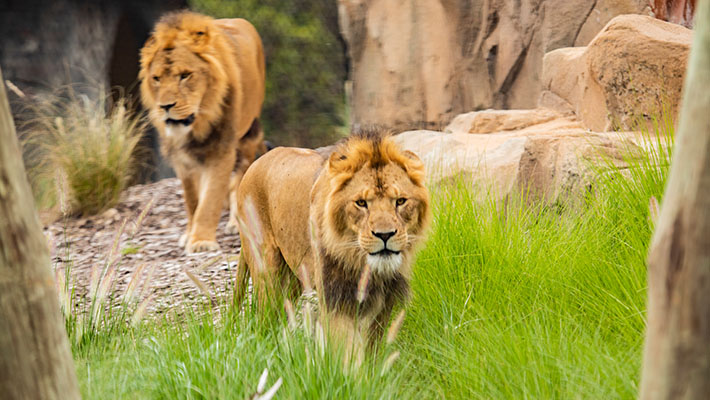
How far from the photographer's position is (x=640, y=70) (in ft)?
17.6

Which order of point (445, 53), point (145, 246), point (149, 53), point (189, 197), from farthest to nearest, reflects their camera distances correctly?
point (445, 53) → point (145, 246) → point (189, 197) → point (149, 53)

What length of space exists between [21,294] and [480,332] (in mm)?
1757

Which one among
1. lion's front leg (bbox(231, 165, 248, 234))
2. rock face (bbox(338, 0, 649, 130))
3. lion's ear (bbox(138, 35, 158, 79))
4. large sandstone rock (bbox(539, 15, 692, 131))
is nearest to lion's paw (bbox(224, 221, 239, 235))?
A: lion's front leg (bbox(231, 165, 248, 234))

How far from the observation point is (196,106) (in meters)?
6.71

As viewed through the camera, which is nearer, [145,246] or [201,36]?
[201,36]

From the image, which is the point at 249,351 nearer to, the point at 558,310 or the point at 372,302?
the point at 372,302

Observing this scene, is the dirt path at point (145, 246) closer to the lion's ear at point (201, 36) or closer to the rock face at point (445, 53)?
the lion's ear at point (201, 36)

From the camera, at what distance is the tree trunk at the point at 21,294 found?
195 cm

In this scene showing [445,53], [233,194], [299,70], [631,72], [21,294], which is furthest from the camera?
[299,70]

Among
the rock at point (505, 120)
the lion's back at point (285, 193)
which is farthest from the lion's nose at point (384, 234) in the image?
the rock at point (505, 120)

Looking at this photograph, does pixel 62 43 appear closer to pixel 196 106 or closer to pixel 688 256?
pixel 196 106

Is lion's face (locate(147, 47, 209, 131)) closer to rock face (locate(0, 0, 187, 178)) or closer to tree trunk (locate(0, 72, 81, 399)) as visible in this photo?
rock face (locate(0, 0, 187, 178))

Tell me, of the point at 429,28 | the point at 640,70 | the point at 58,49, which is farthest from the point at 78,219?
the point at 640,70

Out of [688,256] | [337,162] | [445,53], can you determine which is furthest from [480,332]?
[445,53]
